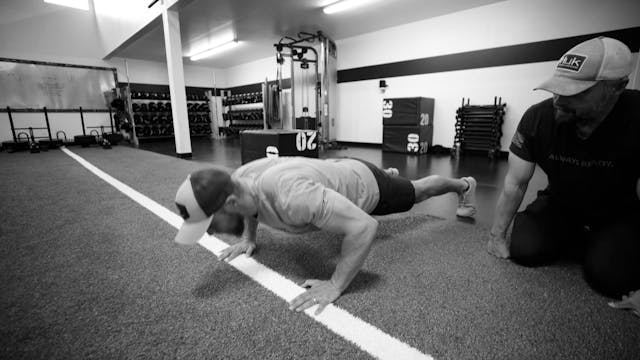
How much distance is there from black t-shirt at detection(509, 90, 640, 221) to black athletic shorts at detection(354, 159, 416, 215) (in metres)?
0.60

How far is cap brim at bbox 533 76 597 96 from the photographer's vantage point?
44.9 inches

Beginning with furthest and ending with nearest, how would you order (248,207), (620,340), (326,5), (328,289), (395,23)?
(395,23)
(326,5)
(328,289)
(248,207)
(620,340)

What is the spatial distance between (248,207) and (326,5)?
5687 millimetres

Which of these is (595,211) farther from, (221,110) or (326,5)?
(221,110)

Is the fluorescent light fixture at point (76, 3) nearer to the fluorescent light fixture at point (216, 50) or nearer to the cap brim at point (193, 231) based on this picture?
the fluorescent light fixture at point (216, 50)

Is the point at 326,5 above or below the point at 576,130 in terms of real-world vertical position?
above

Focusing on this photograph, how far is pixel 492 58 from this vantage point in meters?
5.51

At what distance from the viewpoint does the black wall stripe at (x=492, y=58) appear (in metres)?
4.46

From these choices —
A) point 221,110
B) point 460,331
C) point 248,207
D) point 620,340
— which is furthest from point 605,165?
point 221,110

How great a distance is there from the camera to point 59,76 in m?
9.00

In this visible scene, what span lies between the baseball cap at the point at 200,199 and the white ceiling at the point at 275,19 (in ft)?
18.2

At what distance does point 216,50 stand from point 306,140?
7360mm

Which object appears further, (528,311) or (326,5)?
(326,5)

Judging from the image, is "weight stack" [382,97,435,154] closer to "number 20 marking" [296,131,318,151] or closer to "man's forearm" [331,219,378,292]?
"number 20 marking" [296,131,318,151]
